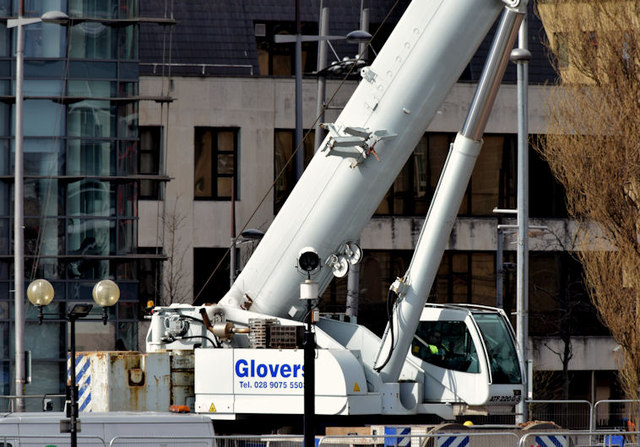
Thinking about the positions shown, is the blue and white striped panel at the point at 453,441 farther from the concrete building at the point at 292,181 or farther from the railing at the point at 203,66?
the railing at the point at 203,66

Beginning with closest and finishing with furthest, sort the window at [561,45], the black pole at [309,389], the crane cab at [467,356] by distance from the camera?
1. the black pole at [309,389]
2. the crane cab at [467,356]
3. the window at [561,45]

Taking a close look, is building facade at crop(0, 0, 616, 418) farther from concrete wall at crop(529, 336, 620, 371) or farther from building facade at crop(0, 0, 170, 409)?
building facade at crop(0, 0, 170, 409)

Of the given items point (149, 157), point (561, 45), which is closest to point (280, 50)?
point (149, 157)

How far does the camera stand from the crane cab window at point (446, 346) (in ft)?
70.6

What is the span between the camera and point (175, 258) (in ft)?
161

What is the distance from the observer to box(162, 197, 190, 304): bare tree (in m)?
46.9

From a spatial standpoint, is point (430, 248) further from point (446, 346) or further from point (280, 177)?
point (280, 177)

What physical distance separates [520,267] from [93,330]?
434 inches

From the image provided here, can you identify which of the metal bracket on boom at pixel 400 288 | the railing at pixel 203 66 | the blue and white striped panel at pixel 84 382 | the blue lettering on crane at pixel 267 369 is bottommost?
the blue and white striped panel at pixel 84 382

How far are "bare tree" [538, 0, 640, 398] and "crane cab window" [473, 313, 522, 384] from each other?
870 cm

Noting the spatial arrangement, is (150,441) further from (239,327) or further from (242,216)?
(242,216)

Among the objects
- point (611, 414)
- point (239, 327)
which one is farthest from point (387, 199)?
point (239, 327)

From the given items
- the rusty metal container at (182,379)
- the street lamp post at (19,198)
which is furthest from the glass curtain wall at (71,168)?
the rusty metal container at (182,379)

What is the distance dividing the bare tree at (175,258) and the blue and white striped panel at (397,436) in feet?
88.7
